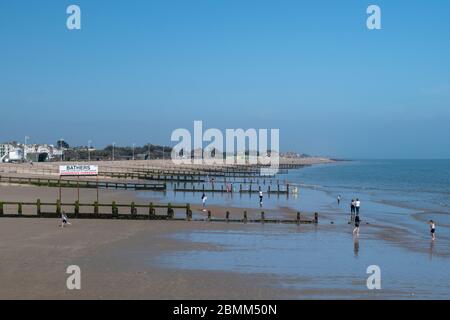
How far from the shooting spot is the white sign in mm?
38378

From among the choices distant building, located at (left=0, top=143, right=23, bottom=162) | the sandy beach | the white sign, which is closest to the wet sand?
the sandy beach

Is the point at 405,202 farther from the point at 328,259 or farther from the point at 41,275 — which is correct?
the point at 41,275

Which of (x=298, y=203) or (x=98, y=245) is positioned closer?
(x=98, y=245)

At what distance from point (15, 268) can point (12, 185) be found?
4315 centimetres

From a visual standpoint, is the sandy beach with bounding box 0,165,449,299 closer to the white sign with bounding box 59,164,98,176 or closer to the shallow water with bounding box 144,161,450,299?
the shallow water with bounding box 144,161,450,299

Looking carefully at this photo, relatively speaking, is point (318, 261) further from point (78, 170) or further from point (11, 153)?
point (11, 153)

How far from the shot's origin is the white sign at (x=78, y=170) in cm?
3838

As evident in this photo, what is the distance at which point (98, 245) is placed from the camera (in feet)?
77.0

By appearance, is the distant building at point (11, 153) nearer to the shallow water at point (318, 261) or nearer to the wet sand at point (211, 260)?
the wet sand at point (211, 260)

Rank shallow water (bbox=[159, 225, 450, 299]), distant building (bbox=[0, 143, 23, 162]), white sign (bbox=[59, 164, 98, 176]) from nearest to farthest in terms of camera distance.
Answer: shallow water (bbox=[159, 225, 450, 299]) < white sign (bbox=[59, 164, 98, 176]) < distant building (bbox=[0, 143, 23, 162])

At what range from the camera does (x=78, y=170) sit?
38.9 meters

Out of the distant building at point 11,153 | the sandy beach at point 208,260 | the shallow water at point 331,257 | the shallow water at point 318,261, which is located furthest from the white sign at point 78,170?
the distant building at point 11,153
